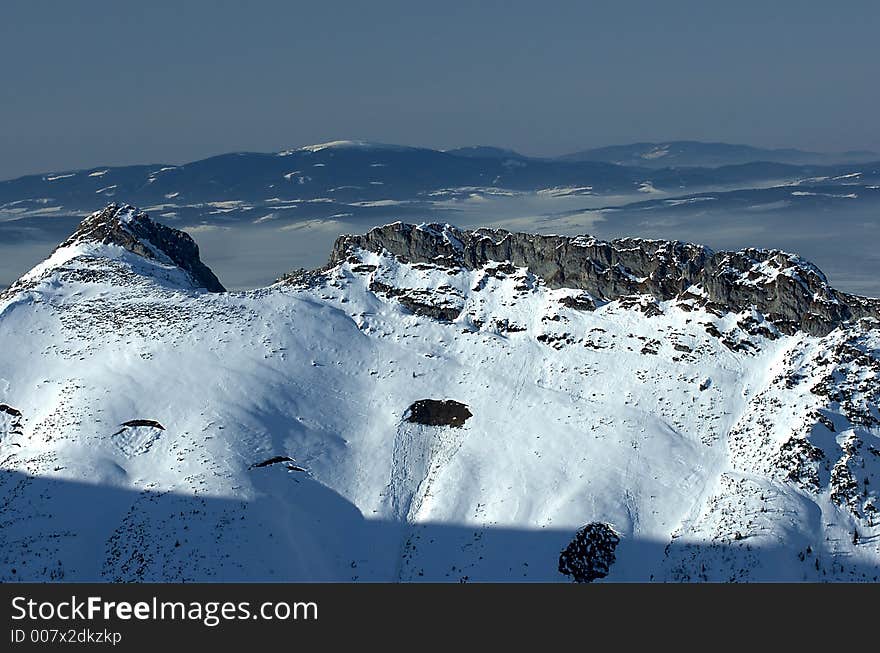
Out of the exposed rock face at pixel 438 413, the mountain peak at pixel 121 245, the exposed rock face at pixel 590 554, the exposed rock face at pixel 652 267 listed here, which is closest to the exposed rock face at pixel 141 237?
the mountain peak at pixel 121 245

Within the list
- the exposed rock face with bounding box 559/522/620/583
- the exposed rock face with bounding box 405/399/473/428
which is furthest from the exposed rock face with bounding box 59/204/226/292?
the exposed rock face with bounding box 559/522/620/583

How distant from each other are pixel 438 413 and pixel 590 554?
32801 mm

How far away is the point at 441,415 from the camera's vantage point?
144 meters

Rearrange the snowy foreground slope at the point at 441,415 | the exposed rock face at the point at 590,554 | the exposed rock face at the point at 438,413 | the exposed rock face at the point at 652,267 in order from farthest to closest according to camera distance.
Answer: the exposed rock face at the point at 652,267, the exposed rock face at the point at 438,413, the snowy foreground slope at the point at 441,415, the exposed rock face at the point at 590,554

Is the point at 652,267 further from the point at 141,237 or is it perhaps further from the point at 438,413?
the point at 141,237

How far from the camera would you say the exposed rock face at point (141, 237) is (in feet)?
596

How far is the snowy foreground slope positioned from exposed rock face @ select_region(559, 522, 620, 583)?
86 cm

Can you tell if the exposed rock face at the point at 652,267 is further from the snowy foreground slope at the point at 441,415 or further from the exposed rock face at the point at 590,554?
the exposed rock face at the point at 590,554

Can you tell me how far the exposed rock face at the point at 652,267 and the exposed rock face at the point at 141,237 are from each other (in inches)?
1106

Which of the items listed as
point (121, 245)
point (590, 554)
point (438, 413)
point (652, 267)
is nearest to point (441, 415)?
point (438, 413)

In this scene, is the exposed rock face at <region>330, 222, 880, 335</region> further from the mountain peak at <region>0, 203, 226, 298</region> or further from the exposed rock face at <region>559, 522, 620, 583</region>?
the exposed rock face at <region>559, 522, 620, 583</region>

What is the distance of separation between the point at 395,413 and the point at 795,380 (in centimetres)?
5091

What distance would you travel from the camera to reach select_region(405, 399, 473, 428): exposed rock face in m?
143

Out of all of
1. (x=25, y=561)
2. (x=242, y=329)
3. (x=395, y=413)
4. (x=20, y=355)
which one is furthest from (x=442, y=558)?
(x=20, y=355)
